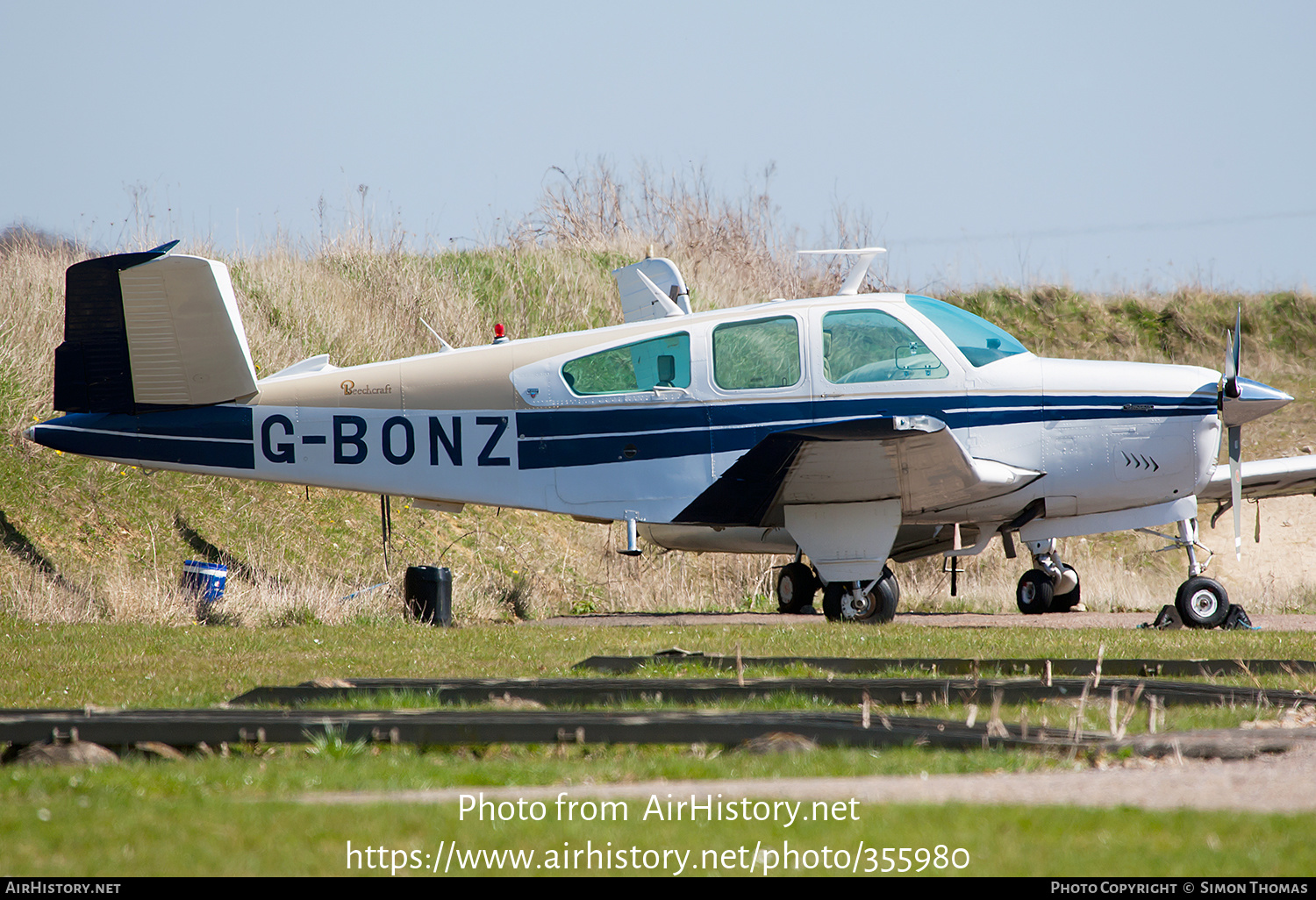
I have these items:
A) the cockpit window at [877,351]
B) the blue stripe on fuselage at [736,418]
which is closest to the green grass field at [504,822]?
the blue stripe on fuselage at [736,418]

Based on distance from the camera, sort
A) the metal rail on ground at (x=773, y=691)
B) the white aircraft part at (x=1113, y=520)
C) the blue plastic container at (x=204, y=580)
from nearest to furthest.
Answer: the metal rail on ground at (x=773, y=691), the white aircraft part at (x=1113, y=520), the blue plastic container at (x=204, y=580)

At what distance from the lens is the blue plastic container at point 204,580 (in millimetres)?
12031

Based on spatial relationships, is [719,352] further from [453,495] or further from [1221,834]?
[1221,834]

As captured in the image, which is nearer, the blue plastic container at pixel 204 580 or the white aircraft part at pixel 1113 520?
the white aircraft part at pixel 1113 520

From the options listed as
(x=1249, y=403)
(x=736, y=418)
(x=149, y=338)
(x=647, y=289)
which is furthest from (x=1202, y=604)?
(x=149, y=338)

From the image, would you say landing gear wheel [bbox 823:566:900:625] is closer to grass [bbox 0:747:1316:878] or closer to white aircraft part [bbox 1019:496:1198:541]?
white aircraft part [bbox 1019:496:1198:541]

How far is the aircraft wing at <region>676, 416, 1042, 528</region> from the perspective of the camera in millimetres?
9312

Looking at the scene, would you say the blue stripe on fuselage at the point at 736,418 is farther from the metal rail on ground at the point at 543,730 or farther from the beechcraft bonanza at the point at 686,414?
the metal rail on ground at the point at 543,730

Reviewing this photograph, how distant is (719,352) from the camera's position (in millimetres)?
10367

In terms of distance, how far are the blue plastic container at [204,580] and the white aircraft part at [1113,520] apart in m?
8.31

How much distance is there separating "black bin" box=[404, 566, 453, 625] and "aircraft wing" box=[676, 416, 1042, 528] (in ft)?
8.35

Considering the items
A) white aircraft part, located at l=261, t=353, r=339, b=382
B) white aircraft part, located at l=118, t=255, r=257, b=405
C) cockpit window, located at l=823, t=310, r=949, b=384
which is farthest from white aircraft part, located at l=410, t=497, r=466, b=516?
cockpit window, located at l=823, t=310, r=949, b=384
